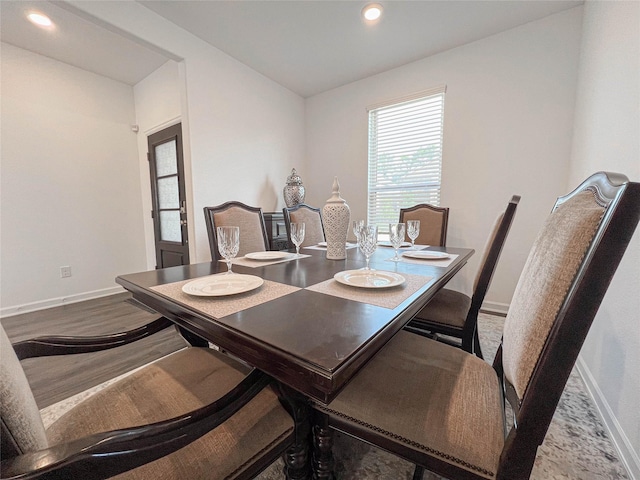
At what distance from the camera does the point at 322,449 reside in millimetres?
802

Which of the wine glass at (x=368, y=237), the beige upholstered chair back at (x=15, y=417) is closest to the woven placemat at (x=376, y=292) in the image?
the wine glass at (x=368, y=237)

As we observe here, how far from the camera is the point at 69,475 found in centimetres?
36

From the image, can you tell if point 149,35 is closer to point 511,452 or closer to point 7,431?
point 7,431

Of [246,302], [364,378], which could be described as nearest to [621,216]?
[364,378]

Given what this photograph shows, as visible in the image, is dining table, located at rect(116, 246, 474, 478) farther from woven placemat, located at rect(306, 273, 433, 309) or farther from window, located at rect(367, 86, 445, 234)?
window, located at rect(367, 86, 445, 234)

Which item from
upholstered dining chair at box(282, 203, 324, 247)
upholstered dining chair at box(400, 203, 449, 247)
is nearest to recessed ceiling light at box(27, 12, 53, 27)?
upholstered dining chair at box(282, 203, 324, 247)

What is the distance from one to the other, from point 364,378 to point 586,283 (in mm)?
589

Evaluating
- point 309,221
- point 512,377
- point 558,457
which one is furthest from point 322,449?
point 309,221

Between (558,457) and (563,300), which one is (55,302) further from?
(558,457)

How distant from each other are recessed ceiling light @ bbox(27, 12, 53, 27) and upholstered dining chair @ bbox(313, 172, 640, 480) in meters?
3.64

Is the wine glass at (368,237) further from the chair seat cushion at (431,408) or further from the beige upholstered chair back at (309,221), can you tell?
the beige upholstered chair back at (309,221)

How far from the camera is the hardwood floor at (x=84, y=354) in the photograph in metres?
1.53

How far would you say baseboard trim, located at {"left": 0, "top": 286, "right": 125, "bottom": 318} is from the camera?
8.36 feet

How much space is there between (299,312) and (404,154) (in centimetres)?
285
